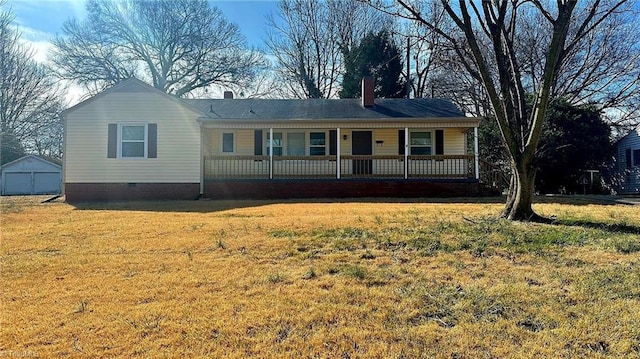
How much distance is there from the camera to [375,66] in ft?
82.1

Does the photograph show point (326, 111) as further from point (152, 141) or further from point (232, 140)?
point (152, 141)

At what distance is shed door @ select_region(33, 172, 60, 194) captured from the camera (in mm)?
25625

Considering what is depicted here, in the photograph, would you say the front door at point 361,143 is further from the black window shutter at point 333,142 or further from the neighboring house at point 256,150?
the black window shutter at point 333,142

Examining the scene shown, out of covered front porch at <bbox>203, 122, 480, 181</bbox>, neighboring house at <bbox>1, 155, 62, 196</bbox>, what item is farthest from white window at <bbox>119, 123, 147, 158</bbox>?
neighboring house at <bbox>1, 155, 62, 196</bbox>

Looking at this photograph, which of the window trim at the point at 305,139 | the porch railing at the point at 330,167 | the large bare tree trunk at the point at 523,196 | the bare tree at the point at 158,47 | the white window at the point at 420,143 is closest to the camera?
the large bare tree trunk at the point at 523,196

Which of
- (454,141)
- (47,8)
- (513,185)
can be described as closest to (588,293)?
(513,185)

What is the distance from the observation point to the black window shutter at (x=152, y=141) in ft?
47.4

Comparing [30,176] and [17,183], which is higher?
[30,176]

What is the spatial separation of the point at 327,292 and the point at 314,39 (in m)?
27.7

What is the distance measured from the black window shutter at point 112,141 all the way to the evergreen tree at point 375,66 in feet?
50.3

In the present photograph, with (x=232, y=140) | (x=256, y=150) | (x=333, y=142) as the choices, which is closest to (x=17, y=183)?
(x=232, y=140)

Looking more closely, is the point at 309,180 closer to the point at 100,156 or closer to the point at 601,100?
the point at 100,156

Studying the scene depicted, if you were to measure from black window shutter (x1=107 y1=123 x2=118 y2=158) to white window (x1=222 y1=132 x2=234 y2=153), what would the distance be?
4.09m

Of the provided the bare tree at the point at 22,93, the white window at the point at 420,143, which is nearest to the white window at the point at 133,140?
the white window at the point at 420,143
